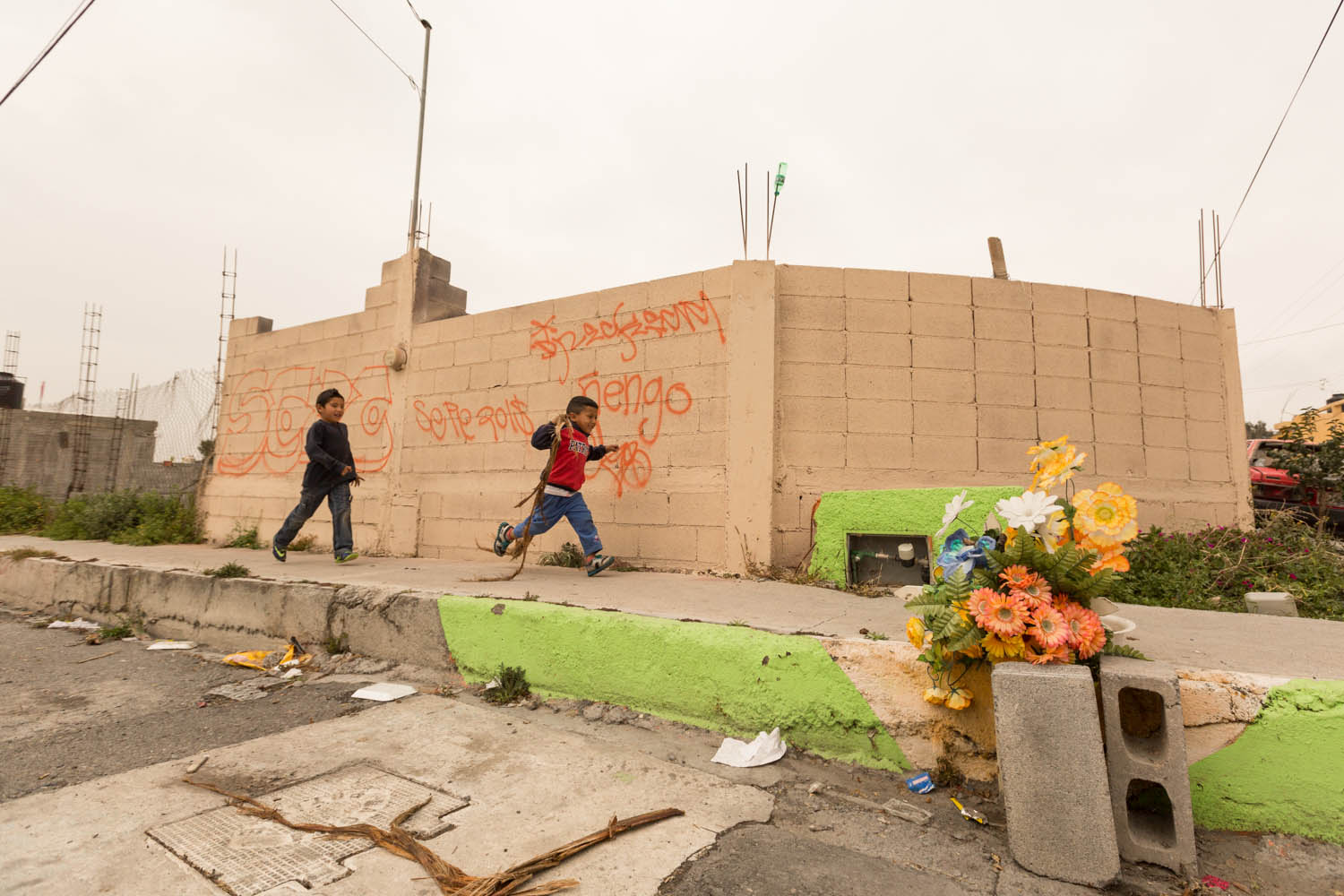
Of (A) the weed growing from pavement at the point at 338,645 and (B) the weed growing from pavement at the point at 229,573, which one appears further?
(B) the weed growing from pavement at the point at 229,573

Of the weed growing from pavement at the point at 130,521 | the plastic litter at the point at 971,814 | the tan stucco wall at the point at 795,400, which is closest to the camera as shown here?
the plastic litter at the point at 971,814

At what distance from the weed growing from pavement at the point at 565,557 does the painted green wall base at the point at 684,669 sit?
1665mm

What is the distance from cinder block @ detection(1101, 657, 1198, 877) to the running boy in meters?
5.13

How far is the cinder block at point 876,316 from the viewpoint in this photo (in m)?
4.65

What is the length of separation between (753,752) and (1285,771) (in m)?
1.47

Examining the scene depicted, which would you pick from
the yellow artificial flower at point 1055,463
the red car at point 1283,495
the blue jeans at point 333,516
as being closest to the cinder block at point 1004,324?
the yellow artificial flower at point 1055,463

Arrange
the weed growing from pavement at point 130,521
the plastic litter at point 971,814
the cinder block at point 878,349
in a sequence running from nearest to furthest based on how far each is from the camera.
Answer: the plastic litter at point 971,814, the cinder block at point 878,349, the weed growing from pavement at point 130,521

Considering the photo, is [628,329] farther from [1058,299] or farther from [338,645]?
[1058,299]

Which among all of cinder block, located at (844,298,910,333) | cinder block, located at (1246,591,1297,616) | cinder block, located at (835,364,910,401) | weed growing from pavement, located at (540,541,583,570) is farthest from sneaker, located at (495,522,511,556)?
cinder block, located at (1246,591,1297,616)

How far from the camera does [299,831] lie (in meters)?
1.70

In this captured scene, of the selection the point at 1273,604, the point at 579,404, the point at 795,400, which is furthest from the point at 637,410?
the point at 1273,604

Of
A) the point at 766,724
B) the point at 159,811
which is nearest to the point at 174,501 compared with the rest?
the point at 159,811

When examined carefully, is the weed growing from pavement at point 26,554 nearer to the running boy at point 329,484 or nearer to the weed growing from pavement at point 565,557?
the running boy at point 329,484

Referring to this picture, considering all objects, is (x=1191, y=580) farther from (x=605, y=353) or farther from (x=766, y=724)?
(x=605, y=353)
